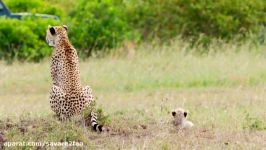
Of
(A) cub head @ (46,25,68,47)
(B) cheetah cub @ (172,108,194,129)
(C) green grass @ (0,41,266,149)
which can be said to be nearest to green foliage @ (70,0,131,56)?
(C) green grass @ (0,41,266,149)

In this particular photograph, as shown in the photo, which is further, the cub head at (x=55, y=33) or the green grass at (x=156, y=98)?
the cub head at (x=55, y=33)

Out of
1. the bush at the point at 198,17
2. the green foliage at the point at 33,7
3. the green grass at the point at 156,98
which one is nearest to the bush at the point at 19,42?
the green grass at the point at 156,98

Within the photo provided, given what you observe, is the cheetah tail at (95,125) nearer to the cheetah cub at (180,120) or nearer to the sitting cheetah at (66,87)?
the sitting cheetah at (66,87)

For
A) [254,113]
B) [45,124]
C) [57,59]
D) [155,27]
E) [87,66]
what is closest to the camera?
[45,124]

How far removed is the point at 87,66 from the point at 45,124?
307 inches

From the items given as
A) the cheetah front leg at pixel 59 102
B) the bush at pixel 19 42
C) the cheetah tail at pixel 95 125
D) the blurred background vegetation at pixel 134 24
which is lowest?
the cheetah tail at pixel 95 125

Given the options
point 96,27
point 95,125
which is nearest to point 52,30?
point 95,125

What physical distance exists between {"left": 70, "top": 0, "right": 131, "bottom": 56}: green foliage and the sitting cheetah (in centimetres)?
931

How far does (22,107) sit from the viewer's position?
1139 centimetres

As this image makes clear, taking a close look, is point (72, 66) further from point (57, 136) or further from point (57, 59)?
point (57, 136)

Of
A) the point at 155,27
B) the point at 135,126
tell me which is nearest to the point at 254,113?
the point at 135,126

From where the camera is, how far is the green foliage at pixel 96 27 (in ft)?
60.4

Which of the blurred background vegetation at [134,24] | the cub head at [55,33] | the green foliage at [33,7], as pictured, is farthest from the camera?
the green foliage at [33,7]

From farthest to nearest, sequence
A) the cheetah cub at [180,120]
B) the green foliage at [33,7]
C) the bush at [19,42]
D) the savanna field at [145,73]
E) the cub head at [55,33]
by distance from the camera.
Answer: the green foliage at [33,7]
the bush at [19,42]
the cub head at [55,33]
the cheetah cub at [180,120]
the savanna field at [145,73]
